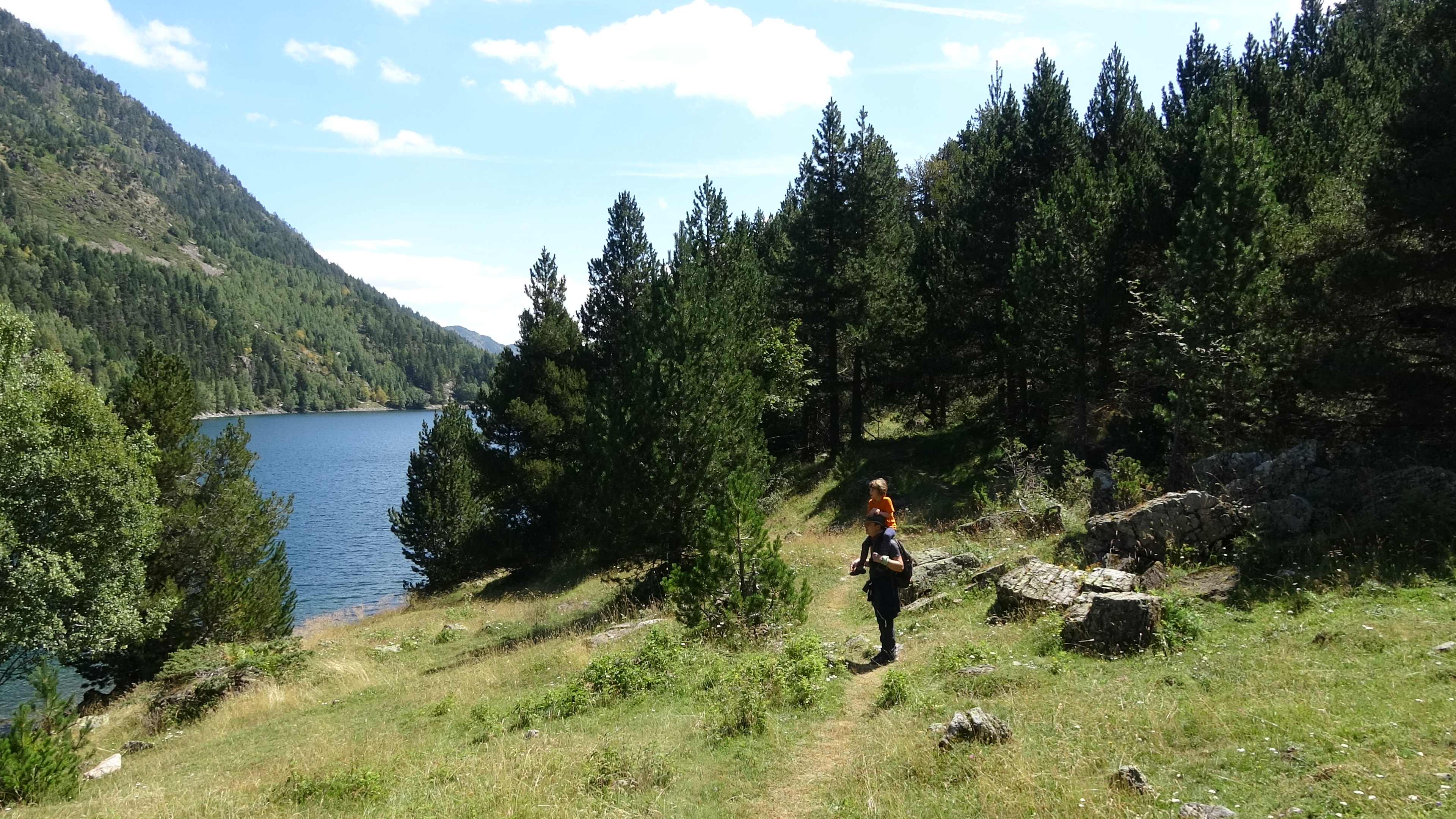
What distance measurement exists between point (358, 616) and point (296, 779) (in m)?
28.4

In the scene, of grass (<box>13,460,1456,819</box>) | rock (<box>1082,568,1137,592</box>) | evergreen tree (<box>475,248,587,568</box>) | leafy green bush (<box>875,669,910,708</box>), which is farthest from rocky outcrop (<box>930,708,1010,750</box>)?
evergreen tree (<box>475,248,587,568</box>)

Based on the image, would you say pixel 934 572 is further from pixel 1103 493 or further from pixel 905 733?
pixel 905 733

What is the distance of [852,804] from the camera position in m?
6.12

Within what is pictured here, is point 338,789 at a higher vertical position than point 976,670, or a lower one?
lower

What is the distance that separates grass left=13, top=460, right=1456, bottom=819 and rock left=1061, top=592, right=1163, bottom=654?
27 cm

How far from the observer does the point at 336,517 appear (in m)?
56.8

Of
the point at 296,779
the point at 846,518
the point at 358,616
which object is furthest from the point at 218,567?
the point at 846,518

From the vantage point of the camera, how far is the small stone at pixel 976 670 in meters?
8.69

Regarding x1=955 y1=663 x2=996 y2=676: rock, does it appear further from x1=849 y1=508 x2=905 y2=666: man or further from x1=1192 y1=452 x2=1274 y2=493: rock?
x1=1192 y1=452 x2=1274 y2=493: rock

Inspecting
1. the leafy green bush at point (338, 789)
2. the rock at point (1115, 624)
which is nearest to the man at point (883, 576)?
the rock at point (1115, 624)

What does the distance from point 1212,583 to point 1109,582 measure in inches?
61.9

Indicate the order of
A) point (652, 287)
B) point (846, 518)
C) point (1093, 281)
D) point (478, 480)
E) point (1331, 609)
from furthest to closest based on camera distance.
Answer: point (478, 480) → point (846, 518) → point (1093, 281) → point (652, 287) → point (1331, 609)

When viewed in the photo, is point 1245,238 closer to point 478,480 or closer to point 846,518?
point 846,518

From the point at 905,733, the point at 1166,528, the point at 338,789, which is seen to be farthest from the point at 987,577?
the point at 338,789
